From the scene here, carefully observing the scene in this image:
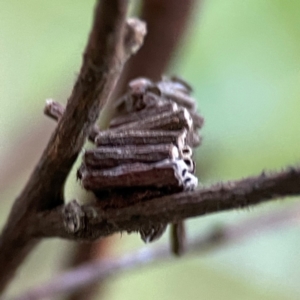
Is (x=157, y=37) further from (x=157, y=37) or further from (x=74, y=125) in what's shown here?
(x=74, y=125)

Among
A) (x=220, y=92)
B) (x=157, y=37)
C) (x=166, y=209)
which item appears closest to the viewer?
(x=166, y=209)

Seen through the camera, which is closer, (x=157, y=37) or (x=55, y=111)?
(x=55, y=111)

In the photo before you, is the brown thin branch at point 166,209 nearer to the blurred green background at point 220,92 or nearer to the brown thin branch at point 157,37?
the brown thin branch at point 157,37

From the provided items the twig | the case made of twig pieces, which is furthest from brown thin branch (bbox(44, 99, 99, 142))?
the twig

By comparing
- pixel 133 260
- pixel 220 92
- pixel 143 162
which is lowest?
pixel 133 260

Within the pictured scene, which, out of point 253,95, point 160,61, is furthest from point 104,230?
point 253,95

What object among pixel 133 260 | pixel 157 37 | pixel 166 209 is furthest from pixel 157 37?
pixel 166 209
